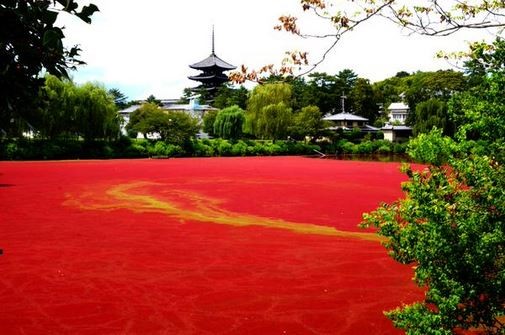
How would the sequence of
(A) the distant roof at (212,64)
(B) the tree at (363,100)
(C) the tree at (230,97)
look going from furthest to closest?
(A) the distant roof at (212,64) < (B) the tree at (363,100) < (C) the tree at (230,97)

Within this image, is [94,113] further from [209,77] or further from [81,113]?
[209,77]

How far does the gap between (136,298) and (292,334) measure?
1.92 metres

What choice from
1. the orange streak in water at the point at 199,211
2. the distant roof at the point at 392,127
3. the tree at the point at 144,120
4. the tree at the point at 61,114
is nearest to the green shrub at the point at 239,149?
the tree at the point at 144,120

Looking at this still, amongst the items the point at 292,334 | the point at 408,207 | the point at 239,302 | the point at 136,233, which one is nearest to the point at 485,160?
the point at 408,207

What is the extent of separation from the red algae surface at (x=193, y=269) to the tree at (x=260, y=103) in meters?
31.9

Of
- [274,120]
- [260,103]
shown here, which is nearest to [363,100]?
[260,103]

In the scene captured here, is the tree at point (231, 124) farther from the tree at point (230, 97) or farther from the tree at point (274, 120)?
the tree at point (230, 97)

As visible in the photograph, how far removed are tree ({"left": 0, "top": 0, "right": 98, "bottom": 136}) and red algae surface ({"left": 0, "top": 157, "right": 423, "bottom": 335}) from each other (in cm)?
338

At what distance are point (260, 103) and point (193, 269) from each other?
39280 millimetres

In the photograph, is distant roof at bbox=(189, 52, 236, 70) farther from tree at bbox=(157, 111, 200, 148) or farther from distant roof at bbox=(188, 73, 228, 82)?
tree at bbox=(157, 111, 200, 148)

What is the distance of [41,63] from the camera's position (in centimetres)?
164

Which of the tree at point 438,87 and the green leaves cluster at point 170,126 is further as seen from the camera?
the tree at point 438,87

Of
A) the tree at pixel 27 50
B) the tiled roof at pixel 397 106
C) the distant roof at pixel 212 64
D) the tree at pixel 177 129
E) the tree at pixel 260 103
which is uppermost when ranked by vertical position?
the distant roof at pixel 212 64

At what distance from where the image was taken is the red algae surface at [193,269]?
Answer: 4.88 metres
